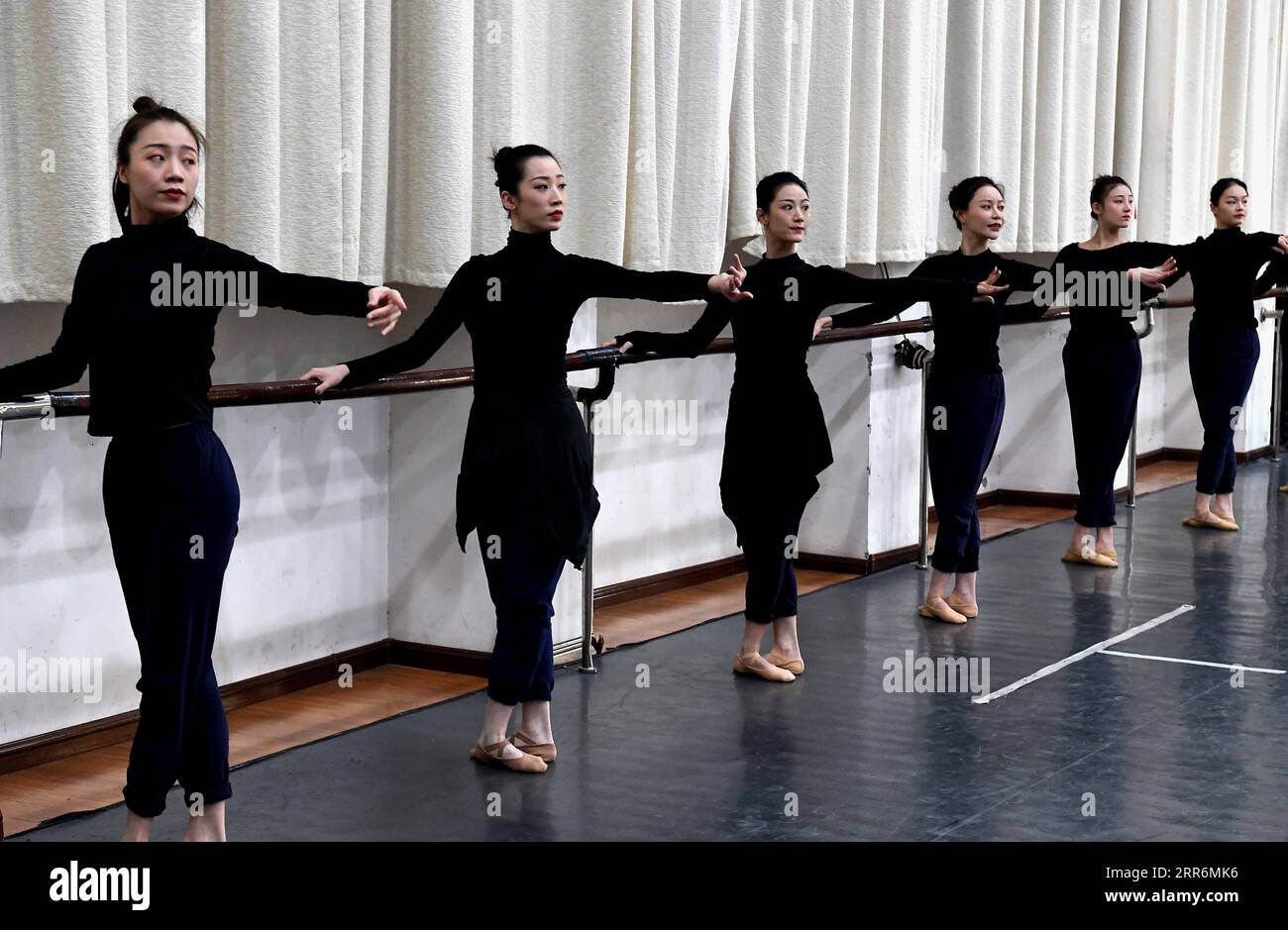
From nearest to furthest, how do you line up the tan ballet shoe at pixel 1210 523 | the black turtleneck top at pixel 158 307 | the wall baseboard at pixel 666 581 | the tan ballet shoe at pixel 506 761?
the black turtleneck top at pixel 158 307, the tan ballet shoe at pixel 506 761, the wall baseboard at pixel 666 581, the tan ballet shoe at pixel 1210 523

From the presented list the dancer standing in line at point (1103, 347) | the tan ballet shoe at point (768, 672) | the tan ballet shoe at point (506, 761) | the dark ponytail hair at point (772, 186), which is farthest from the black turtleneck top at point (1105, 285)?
the tan ballet shoe at point (506, 761)

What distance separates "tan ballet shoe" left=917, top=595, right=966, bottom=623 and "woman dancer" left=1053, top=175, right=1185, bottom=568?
1155mm

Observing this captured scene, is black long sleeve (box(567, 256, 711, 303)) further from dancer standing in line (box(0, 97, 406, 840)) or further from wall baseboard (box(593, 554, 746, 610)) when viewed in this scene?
wall baseboard (box(593, 554, 746, 610))

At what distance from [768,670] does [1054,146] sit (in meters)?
3.39

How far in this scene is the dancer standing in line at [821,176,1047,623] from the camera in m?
5.21

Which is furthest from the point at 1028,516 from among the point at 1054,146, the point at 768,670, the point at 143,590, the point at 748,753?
the point at 143,590

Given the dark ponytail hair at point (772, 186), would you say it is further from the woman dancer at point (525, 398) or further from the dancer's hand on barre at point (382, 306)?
the dancer's hand on barre at point (382, 306)

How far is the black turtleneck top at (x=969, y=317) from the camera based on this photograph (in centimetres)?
518

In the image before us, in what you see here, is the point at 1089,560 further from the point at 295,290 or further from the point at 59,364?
the point at 59,364

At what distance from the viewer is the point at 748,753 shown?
3.91 m

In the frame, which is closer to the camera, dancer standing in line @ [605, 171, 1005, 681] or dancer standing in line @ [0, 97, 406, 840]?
dancer standing in line @ [0, 97, 406, 840]

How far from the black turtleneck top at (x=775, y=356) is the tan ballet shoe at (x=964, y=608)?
109 cm

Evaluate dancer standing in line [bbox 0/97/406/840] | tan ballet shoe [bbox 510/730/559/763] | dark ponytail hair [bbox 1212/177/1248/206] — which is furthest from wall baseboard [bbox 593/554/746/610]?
dancer standing in line [bbox 0/97/406/840]
